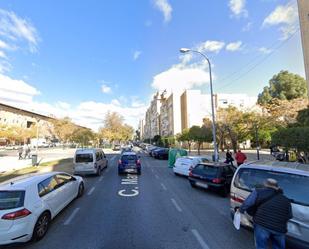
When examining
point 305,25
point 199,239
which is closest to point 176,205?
point 199,239

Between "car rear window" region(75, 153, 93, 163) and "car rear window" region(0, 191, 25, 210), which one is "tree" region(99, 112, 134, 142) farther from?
"car rear window" region(0, 191, 25, 210)

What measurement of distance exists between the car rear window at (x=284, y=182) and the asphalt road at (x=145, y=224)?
1.28 metres

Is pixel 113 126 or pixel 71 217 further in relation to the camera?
pixel 113 126

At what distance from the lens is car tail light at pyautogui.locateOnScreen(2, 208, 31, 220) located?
182 inches

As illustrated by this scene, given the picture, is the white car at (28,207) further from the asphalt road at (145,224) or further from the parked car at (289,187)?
the parked car at (289,187)

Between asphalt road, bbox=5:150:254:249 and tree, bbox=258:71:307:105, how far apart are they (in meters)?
46.4

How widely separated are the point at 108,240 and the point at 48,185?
2.53 meters

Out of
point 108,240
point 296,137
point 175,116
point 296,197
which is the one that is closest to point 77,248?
point 108,240

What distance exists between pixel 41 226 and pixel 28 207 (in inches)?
26.7

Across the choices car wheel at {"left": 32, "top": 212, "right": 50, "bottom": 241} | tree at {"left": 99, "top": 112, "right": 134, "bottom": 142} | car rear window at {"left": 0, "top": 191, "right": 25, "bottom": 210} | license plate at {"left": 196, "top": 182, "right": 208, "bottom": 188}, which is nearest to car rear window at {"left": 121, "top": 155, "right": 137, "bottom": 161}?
license plate at {"left": 196, "top": 182, "right": 208, "bottom": 188}

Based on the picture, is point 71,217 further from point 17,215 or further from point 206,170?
point 206,170

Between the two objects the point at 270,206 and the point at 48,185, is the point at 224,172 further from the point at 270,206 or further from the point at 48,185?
the point at 48,185

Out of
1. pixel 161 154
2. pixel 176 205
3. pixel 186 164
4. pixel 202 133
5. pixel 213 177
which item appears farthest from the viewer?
pixel 202 133

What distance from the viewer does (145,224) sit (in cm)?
601
